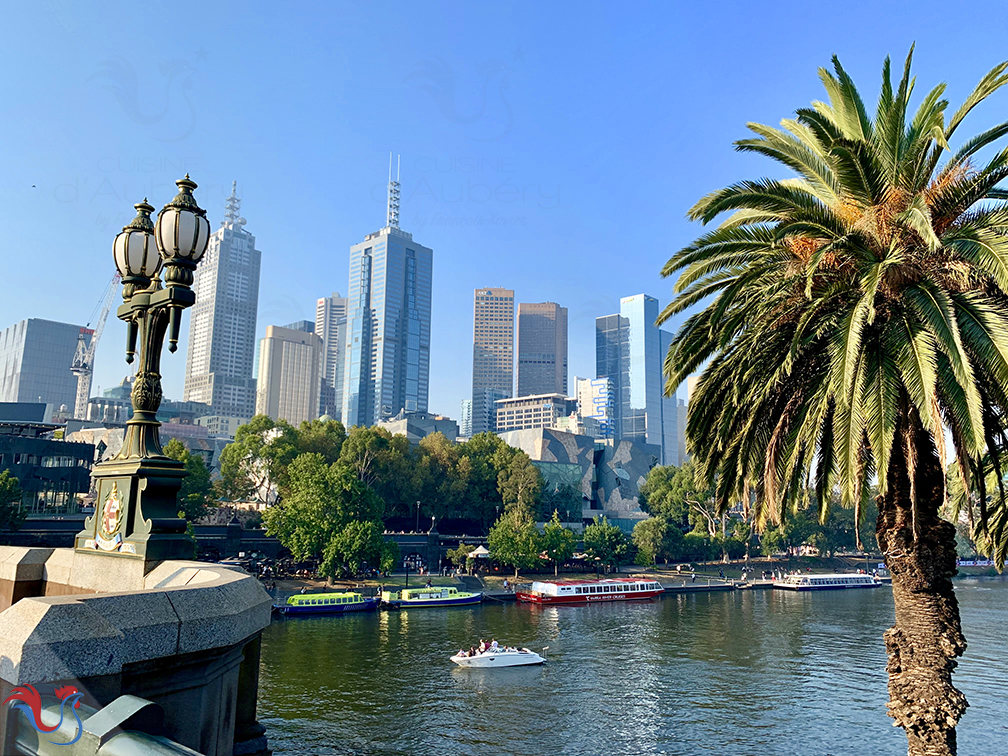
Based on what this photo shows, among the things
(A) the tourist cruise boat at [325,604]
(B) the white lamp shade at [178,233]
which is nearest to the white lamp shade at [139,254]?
(B) the white lamp shade at [178,233]

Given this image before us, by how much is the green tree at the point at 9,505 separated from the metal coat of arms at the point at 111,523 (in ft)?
244

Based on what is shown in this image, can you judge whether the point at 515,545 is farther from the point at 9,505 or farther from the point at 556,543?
the point at 9,505

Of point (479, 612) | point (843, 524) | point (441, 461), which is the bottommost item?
point (479, 612)

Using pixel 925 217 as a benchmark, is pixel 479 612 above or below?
below

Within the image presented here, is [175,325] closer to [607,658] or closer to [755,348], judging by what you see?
[755,348]

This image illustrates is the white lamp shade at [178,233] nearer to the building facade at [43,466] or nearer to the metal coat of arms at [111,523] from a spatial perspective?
the metal coat of arms at [111,523]

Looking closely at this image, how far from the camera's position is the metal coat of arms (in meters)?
11.7

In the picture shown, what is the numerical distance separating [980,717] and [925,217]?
41.5m

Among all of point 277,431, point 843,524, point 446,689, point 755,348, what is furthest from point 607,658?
point 843,524

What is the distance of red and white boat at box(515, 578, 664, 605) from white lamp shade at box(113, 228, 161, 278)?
278ft

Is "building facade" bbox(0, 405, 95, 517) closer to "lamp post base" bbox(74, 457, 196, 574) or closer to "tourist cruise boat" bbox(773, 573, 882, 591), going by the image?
"lamp post base" bbox(74, 457, 196, 574)

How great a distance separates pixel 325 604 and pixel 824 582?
83842 millimetres

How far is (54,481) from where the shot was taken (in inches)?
3716

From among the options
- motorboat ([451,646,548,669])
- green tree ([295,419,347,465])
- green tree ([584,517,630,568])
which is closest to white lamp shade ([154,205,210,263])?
motorboat ([451,646,548,669])
